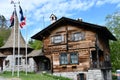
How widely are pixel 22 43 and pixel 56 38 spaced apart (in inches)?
478

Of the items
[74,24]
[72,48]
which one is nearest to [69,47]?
[72,48]

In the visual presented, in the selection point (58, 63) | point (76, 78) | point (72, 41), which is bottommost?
point (76, 78)

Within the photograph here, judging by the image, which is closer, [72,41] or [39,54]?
[72,41]

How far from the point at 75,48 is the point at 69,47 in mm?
926

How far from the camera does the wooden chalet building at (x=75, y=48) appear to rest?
3164 cm

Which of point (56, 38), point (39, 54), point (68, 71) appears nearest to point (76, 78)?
point (68, 71)

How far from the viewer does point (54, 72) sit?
1346 inches

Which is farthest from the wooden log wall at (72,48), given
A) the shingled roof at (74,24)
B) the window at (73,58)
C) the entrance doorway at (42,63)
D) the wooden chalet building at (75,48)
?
the entrance doorway at (42,63)

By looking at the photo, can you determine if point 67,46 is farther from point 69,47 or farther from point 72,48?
point 72,48

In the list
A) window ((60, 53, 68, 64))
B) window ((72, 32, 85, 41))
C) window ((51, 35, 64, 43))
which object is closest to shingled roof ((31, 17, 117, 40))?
window ((72, 32, 85, 41))

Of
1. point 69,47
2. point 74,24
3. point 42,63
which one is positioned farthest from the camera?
point 42,63

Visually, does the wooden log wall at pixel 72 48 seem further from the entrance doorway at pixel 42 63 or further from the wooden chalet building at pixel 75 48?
the entrance doorway at pixel 42 63

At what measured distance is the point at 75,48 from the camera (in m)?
32.8

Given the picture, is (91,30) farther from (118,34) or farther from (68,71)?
(118,34)
